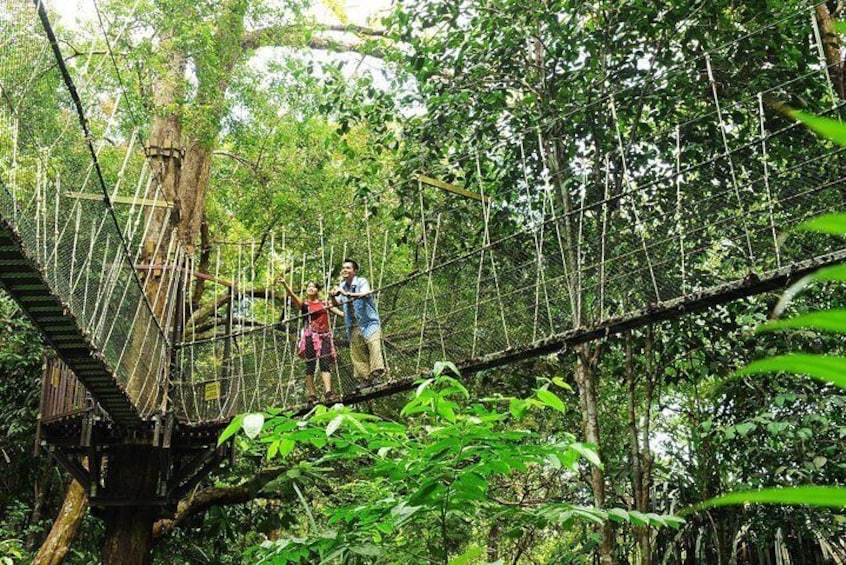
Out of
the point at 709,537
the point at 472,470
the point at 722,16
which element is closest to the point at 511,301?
the point at 709,537

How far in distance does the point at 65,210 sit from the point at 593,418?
2.93 metres

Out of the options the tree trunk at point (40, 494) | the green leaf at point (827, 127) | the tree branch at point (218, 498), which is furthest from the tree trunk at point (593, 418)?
the tree trunk at point (40, 494)

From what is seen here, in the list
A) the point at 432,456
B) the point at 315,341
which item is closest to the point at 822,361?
the point at 432,456

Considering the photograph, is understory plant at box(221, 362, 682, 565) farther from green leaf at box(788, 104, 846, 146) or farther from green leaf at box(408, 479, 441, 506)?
green leaf at box(788, 104, 846, 146)

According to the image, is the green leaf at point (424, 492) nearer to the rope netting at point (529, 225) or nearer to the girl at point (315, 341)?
the rope netting at point (529, 225)

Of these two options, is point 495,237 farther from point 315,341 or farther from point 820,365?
point 820,365

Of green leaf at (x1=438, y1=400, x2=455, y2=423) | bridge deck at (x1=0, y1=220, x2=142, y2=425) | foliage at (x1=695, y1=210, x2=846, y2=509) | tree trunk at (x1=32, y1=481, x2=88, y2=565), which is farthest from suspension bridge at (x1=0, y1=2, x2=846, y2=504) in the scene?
foliage at (x1=695, y1=210, x2=846, y2=509)

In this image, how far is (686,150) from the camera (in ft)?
15.3

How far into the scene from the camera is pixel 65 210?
13.5ft

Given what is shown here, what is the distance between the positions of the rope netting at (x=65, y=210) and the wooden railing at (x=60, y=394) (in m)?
0.40

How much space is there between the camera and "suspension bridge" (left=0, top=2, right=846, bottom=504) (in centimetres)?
355

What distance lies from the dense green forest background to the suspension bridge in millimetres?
135

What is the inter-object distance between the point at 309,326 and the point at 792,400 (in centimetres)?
284

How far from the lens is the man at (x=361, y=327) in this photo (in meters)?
4.89
